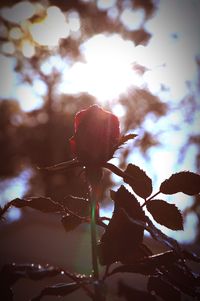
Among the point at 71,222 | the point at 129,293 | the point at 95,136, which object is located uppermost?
the point at 95,136

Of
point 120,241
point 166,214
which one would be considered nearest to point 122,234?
point 120,241

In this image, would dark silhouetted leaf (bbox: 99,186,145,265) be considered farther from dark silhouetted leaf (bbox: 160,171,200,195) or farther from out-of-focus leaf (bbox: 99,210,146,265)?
dark silhouetted leaf (bbox: 160,171,200,195)

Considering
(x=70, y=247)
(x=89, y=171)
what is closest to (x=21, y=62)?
(x=70, y=247)

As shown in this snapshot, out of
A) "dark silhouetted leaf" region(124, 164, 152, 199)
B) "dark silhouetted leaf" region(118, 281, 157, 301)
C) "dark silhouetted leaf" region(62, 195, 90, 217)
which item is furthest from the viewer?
"dark silhouetted leaf" region(62, 195, 90, 217)

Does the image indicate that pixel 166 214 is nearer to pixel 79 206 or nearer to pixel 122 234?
pixel 122 234

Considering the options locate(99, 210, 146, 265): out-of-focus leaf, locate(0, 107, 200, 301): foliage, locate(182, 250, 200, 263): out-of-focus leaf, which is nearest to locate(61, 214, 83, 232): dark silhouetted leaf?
locate(0, 107, 200, 301): foliage

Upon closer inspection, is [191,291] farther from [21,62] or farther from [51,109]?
[51,109]
